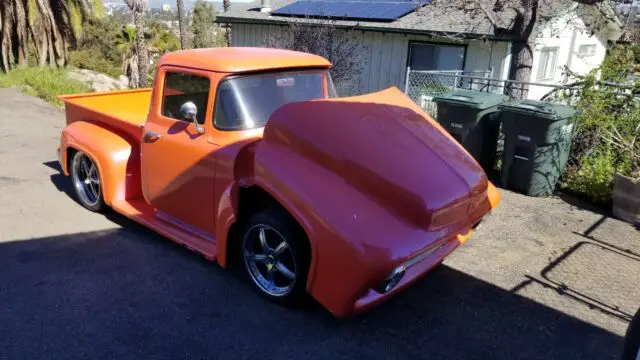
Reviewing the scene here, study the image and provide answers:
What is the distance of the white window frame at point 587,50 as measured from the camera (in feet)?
61.2

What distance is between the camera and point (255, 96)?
398cm

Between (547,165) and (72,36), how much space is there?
14.8m

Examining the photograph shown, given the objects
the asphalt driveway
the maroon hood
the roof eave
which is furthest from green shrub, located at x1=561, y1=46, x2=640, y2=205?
the roof eave

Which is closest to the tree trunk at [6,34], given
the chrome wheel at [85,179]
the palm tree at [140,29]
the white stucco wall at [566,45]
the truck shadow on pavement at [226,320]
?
the palm tree at [140,29]

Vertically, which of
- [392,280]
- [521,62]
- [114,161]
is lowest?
[392,280]

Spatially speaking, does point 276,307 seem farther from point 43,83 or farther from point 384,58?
point 384,58

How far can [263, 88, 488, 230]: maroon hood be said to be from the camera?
124 inches

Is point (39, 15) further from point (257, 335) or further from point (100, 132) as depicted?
point (257, 335)

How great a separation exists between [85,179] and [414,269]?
13.1ft

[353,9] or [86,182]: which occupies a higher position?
[353,9]

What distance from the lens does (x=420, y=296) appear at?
12.7 ft

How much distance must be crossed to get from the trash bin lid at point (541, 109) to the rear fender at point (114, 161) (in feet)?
15.2

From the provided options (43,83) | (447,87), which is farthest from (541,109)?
(43,83)

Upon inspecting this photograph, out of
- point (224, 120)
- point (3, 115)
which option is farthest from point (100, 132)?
point (3, 115)
